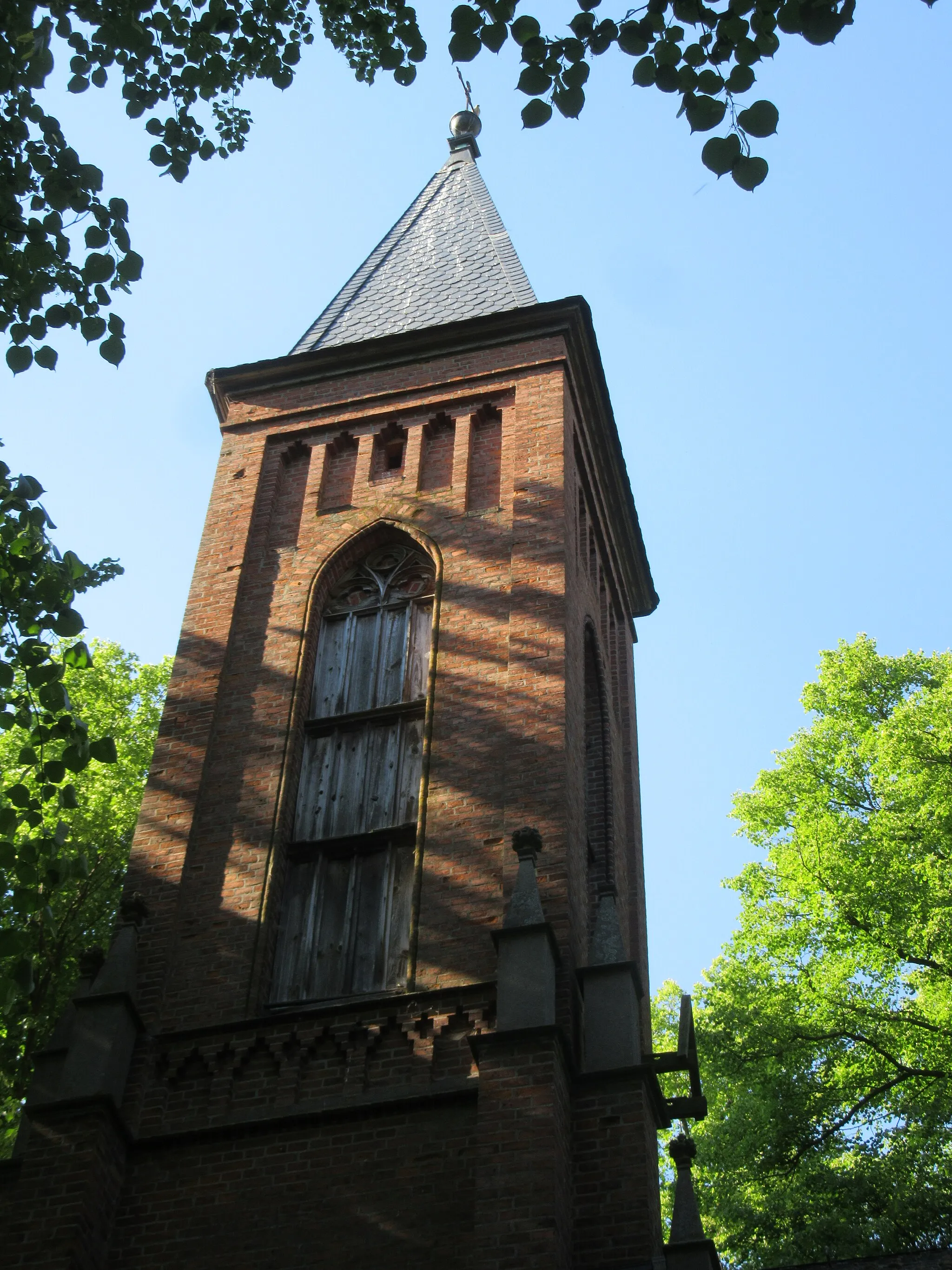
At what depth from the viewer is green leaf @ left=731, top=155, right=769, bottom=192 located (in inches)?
307

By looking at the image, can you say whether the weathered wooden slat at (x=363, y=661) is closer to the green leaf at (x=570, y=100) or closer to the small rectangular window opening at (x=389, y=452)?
the small rectangular window opening at (x=389, y=452)

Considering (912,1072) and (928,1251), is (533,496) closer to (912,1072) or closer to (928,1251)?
(912,1072)

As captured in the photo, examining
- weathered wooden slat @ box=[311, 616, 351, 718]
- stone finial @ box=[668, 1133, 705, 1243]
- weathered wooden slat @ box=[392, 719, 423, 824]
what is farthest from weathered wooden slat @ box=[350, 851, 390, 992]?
stone finial @ box=[668, 1133, 705, 1243]

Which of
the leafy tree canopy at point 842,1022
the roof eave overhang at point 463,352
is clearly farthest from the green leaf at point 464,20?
the leafy tree canopy at point 842,1022

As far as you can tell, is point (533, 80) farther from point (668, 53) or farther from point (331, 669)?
point (331, 669)

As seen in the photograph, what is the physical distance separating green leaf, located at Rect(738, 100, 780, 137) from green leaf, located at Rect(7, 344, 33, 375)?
4.33 metres

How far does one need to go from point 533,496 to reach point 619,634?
14.7 feet

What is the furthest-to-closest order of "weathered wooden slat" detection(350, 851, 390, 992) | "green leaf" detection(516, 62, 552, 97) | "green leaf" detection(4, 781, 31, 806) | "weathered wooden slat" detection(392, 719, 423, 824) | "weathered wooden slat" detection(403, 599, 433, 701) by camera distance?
"weathered wooden slat" detection(403, 599, 433, 701), "weathered wooden slat" detection(392, 719, 423, 824), "weathered wooden slat" detection(350, 851, 390, 992), "green leaf" detection(4, 781, 31, 806), "green leaf" detection(516, 62, 552, 97)

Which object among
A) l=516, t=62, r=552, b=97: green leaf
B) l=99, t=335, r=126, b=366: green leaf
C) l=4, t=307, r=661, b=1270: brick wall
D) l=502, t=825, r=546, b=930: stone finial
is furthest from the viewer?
l=502, t=825, r=546, b=930: stone finial

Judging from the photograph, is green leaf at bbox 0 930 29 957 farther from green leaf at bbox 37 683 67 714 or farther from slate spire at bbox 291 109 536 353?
slate spire at bbox 291 109 536 353

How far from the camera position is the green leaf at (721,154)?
25.6ft

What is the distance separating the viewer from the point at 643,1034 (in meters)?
13.8

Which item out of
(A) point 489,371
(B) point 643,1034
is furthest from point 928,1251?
(A) point 489,371

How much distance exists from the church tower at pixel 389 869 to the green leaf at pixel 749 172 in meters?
5.37
